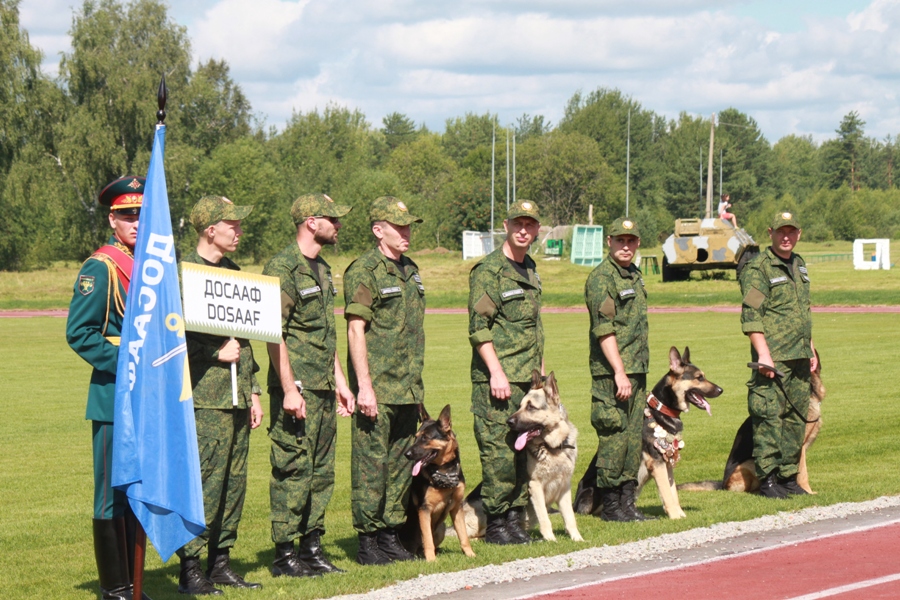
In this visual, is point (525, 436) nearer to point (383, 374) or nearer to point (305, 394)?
point (383, 374)

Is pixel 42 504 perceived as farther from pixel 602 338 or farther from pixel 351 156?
pixel 351 156

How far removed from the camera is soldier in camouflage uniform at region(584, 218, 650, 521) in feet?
29.4

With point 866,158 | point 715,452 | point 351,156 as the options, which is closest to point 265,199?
point 351,156

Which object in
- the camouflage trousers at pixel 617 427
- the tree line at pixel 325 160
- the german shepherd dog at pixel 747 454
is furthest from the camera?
the tree line at pixel 325 160

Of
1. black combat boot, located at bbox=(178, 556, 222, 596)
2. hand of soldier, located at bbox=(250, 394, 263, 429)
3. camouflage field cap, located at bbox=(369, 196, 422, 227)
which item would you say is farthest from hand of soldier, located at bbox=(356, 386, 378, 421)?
black combat boot, located at bbox=(178, 556, 222, 596)

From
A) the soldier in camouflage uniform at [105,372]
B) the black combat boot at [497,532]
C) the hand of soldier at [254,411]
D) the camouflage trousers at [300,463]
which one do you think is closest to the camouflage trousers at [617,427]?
the black combat boot at [497,532]

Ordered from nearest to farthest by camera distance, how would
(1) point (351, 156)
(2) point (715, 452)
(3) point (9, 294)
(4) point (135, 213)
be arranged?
1. (4) point (135, 213)
2. (2) point (715, 452)
3. (3) point (9, 294)
4. (1) point (351, 156)

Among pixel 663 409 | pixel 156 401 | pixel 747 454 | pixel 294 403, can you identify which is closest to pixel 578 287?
pixel 747 454

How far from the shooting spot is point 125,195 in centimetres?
663

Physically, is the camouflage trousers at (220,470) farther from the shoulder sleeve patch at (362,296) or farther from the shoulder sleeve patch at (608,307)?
the shoulder sleeve patch at (608,307)

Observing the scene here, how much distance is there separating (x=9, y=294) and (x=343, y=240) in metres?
34.4

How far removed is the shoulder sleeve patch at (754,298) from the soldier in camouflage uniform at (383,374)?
3639 millimetres

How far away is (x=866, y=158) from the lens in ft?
458

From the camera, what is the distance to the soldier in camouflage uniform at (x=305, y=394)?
287 inches
